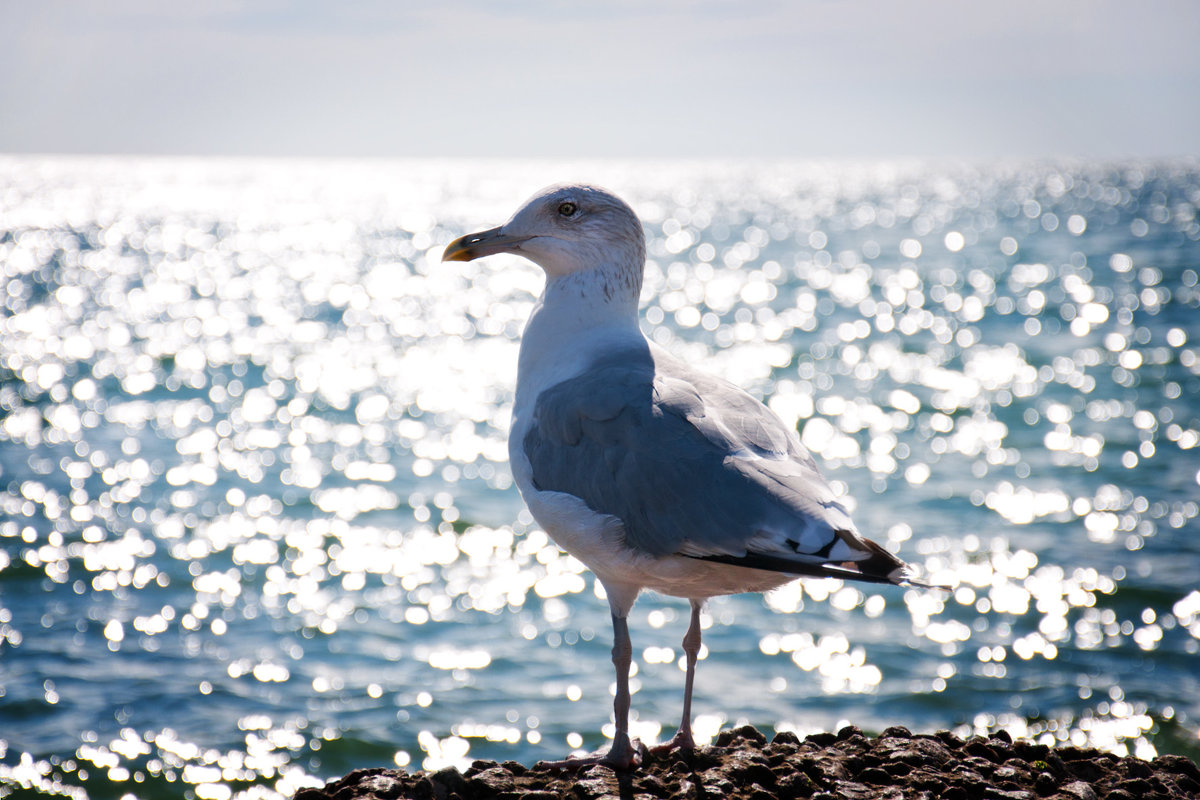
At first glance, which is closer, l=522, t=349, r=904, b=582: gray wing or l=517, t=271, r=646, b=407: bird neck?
l=522, t=349, r=904, b=582: gray wing

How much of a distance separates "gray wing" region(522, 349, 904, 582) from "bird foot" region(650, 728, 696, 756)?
1.27 m

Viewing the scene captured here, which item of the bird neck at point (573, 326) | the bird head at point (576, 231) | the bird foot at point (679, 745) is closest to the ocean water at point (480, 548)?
the bird foot at point (679, 745)

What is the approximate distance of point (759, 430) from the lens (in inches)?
185

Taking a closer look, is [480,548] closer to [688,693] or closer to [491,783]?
[688,693]

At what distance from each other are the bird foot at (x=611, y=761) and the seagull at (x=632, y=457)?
1cm

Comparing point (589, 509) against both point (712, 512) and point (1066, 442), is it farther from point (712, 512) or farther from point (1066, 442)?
point (1066, 442)

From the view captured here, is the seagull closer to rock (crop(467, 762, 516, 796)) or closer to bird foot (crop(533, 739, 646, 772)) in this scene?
bird foot (crop(533, 739, 646, 772))

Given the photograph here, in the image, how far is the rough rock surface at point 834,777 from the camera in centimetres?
462

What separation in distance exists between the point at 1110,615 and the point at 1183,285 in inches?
1338

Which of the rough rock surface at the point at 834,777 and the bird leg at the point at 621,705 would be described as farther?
the bird leg at the point at 621,705

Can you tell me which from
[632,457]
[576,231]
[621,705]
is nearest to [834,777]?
[621,705]

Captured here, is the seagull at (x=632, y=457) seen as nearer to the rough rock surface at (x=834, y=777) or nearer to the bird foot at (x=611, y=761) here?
the bird foot at (x=611, y=761)

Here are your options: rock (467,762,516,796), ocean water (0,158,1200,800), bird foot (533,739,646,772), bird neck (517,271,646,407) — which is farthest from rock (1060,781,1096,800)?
ocean water (0,158,1200,800)

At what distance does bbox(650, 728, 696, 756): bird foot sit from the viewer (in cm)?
522
